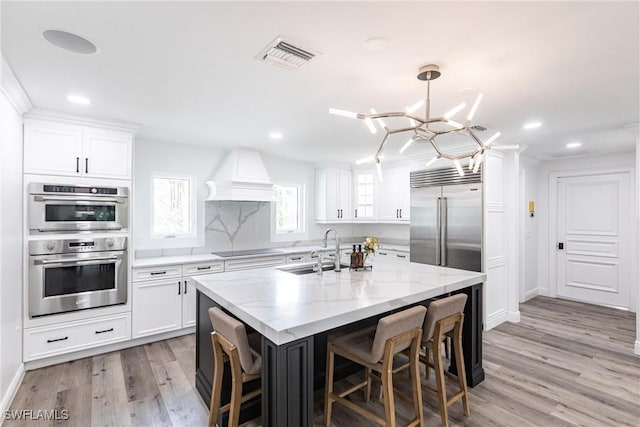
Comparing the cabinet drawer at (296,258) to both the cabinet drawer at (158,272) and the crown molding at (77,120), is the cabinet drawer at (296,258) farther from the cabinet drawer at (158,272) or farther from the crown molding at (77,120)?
the crown molding at (77,120)

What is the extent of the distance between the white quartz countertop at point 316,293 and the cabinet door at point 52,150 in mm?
1881

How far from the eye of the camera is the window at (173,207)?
4316 mm

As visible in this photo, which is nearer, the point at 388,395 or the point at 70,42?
the point at 70,42

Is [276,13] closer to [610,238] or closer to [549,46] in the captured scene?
[549,46]

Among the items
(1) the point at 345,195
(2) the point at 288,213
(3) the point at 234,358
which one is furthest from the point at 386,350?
(1) the point at 345,195

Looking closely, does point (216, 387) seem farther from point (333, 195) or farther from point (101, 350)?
point (333, 195)

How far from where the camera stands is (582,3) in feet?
4.79

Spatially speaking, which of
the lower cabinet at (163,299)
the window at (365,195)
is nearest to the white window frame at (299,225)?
the window at (365,195)

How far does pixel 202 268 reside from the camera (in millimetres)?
4066

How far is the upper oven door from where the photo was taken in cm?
299

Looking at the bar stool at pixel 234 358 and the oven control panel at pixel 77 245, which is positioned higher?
the oven control panel at pixel 77 245

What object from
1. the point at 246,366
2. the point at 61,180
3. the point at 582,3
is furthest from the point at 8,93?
the point at 582,3

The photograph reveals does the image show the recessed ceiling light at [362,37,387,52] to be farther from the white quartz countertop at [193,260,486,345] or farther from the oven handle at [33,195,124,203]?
the oven handle at [33,195,124,203]

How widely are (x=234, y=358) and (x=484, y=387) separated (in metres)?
2.24
